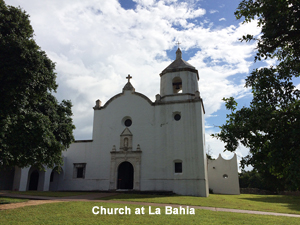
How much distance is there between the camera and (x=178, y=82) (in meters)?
23.2

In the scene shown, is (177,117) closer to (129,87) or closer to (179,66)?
(179,66)

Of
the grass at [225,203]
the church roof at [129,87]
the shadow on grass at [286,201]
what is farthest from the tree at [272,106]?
the church roof at [129,87]

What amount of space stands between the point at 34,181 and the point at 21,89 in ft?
50.2

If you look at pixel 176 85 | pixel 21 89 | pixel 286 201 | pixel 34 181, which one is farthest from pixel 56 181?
pixel 286 201

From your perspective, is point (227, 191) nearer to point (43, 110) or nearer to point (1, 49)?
point (43, 110)

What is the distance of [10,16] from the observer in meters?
9.85

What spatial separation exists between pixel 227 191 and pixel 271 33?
23.5m

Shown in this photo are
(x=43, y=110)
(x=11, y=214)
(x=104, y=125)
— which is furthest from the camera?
(x=104, y=125)

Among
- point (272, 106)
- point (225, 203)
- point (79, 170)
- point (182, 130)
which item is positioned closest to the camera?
point (272, 106)

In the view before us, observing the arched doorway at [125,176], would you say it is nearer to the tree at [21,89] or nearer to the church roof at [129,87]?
the church roof at [129,87]

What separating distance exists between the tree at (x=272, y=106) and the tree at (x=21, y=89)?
7718 mm

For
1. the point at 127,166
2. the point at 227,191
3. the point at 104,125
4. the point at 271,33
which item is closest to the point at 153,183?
the point at 127,166

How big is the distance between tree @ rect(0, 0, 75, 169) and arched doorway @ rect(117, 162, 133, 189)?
10.1 metres

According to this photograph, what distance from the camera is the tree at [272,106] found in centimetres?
558
